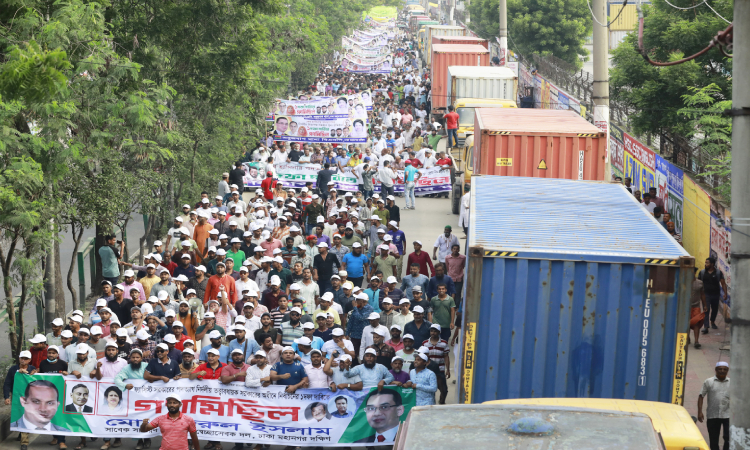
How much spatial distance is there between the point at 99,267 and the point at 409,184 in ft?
28.8

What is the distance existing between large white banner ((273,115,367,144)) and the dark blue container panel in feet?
64.3

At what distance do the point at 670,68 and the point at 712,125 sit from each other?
2.58 m

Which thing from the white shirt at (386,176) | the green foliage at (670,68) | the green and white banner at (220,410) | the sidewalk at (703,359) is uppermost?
the green foliage at (670,68)

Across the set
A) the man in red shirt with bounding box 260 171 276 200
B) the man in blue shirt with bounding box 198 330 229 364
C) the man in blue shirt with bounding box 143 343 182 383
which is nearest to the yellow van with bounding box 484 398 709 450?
the man in blue shirt with bounding box 198 330 229 364

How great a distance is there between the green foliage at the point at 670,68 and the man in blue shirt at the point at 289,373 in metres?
11.8

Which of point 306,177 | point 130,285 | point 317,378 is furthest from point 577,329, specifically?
point 306,177

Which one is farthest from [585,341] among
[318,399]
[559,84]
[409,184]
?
[559,84]

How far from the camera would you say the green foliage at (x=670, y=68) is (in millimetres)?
19734

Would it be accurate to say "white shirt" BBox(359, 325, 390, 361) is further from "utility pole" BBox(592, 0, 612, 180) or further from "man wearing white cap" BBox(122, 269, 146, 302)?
"utility pole" BBox(592, 0, 612, 180)

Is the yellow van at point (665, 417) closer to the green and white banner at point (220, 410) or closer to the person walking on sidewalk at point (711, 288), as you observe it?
the green and white banner at point (220, 410)

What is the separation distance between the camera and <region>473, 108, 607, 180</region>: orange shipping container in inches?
649

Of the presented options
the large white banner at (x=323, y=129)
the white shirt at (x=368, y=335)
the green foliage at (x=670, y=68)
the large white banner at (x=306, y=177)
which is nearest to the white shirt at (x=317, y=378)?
the white shirt at (x=368, y=335)

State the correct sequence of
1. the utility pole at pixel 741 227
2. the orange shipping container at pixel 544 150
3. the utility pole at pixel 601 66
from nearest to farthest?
1. the utility pole at pixel 741 227
2. the utility pole at pixel 601 66
3. the orange shipping container at pixel 544 150

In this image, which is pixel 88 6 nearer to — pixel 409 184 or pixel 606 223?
pixel 606 223
